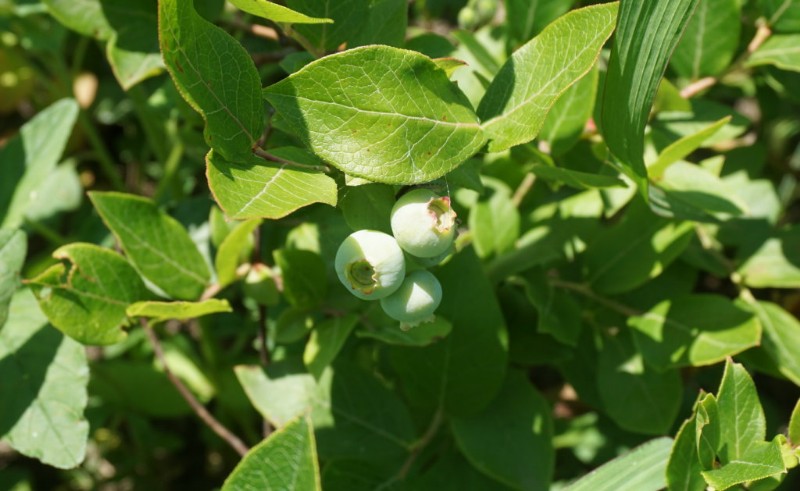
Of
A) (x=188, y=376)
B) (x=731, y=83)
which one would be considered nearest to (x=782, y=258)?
(x=731, y=83)

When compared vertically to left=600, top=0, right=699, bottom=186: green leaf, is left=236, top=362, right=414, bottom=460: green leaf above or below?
below

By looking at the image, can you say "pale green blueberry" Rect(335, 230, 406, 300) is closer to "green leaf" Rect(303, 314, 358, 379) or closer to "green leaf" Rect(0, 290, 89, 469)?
"green leaf" Rect(303, 314, 358, 379)

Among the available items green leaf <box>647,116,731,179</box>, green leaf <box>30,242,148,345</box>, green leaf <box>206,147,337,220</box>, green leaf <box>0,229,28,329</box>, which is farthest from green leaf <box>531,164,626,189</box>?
green leaf <box>0,229,28,329</box>

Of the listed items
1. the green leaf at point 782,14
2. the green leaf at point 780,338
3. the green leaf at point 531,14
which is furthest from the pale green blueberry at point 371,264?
the green leaf at point 782,14

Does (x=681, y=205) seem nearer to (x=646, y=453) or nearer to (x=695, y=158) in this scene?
(x=646, y=453)

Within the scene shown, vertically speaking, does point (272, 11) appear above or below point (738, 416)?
above


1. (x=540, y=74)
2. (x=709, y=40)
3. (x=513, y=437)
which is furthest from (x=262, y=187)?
(x=709, y=40)

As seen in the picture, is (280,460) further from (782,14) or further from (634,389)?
(782,14)
